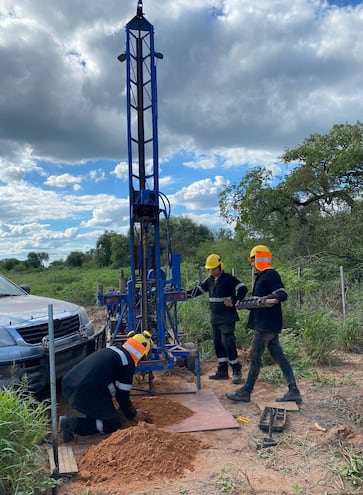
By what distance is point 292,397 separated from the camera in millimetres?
5488

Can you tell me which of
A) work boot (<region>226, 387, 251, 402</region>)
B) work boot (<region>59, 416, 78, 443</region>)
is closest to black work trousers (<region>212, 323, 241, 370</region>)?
work boot (<region>226, 387, 251, 402</region>)

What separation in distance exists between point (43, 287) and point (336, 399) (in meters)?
19.8

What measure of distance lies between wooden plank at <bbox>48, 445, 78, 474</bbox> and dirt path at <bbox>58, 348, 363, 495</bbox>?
Answer: 0.27 feet

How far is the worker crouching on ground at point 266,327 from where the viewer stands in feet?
17.9

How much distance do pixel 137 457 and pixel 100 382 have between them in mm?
868

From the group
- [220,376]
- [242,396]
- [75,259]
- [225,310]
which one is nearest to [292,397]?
[242,396]

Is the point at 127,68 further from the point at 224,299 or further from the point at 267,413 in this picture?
the point at 267,413

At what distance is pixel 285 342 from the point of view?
24.3 ft

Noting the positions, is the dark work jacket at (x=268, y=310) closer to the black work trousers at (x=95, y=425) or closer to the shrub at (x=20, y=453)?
the black work trousers at (x=95, y=425)

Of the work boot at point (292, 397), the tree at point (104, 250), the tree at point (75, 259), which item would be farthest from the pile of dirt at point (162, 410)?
the tree at point (75, 259)

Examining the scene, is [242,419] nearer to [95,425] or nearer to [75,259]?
[95,425]

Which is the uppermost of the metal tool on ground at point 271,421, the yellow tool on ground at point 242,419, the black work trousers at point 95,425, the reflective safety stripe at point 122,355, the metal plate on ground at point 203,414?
the reflective safety stripe at point 122,355

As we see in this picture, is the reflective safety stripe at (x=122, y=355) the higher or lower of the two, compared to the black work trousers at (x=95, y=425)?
higher

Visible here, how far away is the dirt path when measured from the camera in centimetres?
352
